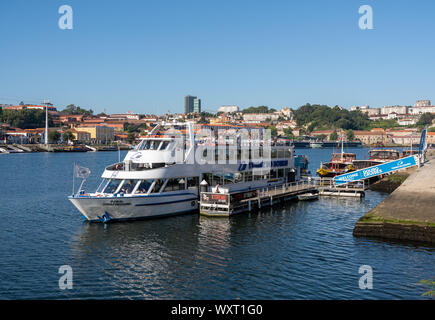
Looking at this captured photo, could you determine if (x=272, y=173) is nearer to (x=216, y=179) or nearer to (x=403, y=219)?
(x=216, y=179)

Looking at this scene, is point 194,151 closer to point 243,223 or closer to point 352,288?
point 243,223

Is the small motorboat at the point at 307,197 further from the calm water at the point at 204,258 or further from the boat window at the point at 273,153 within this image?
the calm water at the point at 204,258

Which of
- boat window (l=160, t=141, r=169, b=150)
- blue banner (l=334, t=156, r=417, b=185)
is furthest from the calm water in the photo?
blue banner (l=334, t=156, r=417, b=185)

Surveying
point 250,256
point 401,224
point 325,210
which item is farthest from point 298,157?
point 250,256

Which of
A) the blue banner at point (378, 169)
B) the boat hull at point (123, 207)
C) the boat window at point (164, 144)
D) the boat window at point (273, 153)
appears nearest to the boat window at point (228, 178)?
the boat hull at point (123, 207)

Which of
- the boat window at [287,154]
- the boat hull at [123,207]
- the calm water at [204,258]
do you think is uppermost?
the boat window at [287,154]

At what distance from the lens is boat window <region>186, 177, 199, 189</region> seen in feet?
107

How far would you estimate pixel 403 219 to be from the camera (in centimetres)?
2564

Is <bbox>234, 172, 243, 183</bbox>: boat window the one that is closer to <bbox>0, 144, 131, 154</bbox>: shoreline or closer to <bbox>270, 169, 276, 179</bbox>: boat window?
<bbox>270, 169, 276, 179</bbox>: boat window

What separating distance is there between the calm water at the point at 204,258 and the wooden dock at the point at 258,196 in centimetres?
103

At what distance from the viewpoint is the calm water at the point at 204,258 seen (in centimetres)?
1769

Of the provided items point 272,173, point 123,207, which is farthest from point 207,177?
point 272,173

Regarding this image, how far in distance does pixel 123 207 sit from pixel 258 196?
38.8 feet

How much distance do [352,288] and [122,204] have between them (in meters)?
16.4
